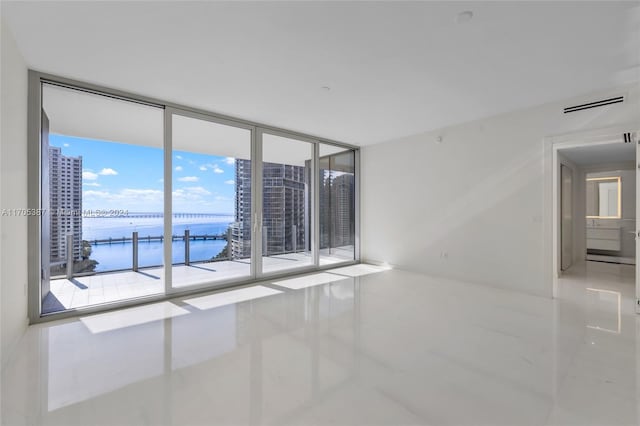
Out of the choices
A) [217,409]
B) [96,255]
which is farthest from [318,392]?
[96,255]

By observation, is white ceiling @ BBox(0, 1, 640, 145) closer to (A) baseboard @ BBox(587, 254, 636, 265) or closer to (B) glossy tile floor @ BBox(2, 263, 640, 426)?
(B) glossy tile floor @ BBox(2, 263, 640, 426)

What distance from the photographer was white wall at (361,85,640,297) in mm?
4355

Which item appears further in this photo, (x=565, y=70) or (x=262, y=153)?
(x=262, y=153)

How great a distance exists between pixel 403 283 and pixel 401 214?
170cm

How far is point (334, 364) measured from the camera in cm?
239

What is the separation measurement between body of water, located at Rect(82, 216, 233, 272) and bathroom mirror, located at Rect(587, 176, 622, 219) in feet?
31.2

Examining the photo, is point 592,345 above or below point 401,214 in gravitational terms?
below

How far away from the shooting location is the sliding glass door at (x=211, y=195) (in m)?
4.49

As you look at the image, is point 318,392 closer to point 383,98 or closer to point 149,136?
point 383,98

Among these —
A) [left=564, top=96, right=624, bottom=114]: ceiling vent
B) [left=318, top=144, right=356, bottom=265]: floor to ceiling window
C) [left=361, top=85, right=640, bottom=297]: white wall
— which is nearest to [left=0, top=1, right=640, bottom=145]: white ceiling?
[left=564, top=96, right=624, bottom=114]: ceiling vent

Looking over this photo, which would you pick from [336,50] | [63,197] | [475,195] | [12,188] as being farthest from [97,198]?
[475,195]

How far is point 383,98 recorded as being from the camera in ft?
13.4

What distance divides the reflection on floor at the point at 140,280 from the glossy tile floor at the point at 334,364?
74cm

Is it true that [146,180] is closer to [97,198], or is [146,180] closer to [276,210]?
[97,198]
